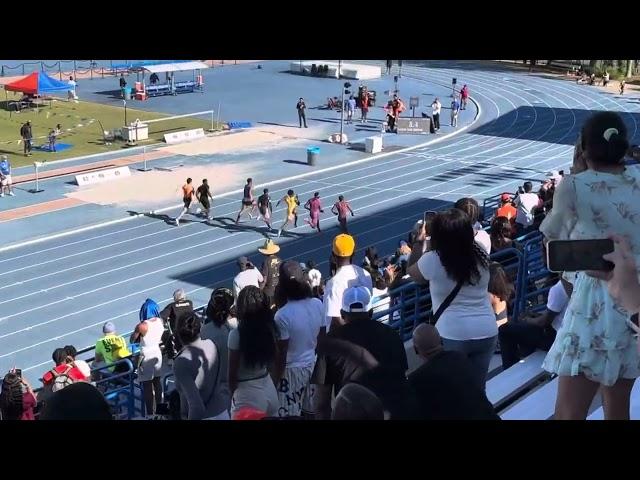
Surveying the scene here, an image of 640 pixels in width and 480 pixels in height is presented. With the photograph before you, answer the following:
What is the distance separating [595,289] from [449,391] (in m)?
0.64

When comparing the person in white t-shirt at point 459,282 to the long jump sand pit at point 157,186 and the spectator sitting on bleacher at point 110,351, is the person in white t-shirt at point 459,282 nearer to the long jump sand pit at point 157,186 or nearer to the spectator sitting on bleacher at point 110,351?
the spectator sitting on bleacher at point 110,351

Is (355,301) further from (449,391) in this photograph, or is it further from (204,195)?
(204,195)

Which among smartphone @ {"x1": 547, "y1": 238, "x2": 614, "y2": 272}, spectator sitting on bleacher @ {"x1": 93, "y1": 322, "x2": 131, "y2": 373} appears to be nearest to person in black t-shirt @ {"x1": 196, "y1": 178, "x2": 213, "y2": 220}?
spectator sitting on bleacher @ {"x1": 93, "y1": 322, "x2": 131, "y2": 373}

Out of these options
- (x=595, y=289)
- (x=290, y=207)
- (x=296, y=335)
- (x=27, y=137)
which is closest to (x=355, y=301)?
(x=296, y=335)

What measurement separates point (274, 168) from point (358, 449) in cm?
2696

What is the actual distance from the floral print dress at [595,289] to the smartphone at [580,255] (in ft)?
2.22

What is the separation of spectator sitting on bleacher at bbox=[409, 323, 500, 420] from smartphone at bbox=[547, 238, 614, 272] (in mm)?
842

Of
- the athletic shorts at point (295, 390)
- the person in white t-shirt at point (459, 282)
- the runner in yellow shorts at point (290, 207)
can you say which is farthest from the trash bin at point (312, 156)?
the person in white t-shirt at point (459, 282)

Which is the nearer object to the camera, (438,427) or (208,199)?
(438,427)

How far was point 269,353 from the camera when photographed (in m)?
5.32

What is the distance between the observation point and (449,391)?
335 cm

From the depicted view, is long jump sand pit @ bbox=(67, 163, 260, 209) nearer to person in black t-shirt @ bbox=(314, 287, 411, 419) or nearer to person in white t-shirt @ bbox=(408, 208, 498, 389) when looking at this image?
person in white t-shirt @ bbox=(408, 208, 498, 389)

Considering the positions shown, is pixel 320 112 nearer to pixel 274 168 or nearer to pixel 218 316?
pixel 274 168

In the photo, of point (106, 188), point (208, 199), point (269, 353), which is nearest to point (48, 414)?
point (269, 353)
